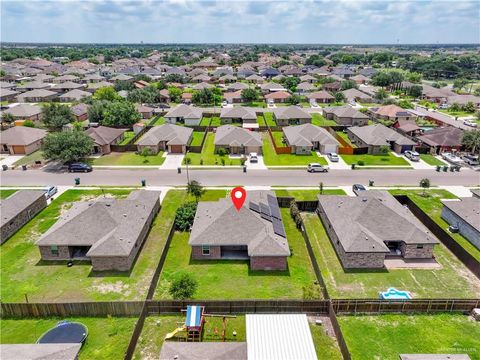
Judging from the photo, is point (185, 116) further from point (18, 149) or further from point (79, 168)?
point (18, 149)

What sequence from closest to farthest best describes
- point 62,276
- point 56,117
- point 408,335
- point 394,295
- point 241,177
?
point 408,335
point 394,295
point 62,276
point 241,177
point 56,117

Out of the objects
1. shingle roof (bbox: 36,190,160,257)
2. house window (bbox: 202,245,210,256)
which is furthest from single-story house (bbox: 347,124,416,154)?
shingle roof (bbox: 36,190,160,257)

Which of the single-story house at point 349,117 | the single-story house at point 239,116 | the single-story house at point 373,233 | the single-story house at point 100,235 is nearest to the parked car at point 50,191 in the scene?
the single-story house at point 100,235

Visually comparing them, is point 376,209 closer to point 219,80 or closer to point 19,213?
point 19,213

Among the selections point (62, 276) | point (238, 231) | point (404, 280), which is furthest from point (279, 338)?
point (62, 276)

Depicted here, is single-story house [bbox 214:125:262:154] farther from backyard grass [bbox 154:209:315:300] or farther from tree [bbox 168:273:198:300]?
tree [bbox 168:273:198:300]

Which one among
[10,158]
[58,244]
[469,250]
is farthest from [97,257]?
[10,158]
